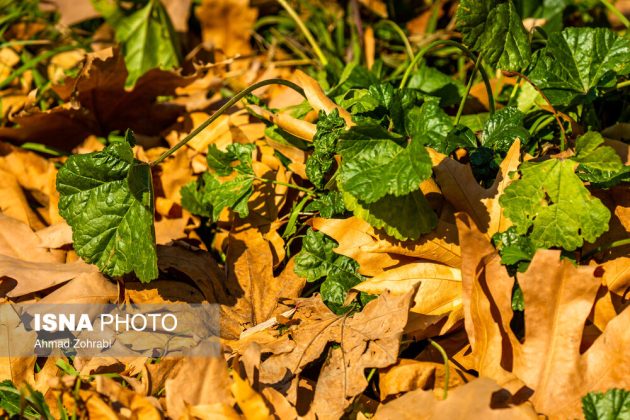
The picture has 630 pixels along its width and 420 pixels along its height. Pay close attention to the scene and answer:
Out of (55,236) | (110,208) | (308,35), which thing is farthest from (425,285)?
(308,35)

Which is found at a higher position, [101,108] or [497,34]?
[497,34]

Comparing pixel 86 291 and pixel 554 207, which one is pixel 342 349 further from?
pixel 86 291

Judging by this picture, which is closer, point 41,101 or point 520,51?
point 520,51

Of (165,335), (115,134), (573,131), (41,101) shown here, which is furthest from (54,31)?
(573,131)

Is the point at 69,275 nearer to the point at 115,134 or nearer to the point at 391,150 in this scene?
the point at 115,134

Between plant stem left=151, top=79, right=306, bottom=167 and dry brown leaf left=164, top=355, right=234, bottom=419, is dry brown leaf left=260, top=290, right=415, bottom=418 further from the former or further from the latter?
plant stem left=151, top=79, right=306, bottom=167

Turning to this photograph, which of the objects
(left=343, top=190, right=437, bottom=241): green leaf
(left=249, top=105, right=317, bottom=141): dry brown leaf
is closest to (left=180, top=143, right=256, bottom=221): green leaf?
(left=249, top=105, right=317, bottom=141): dry brown leaf
